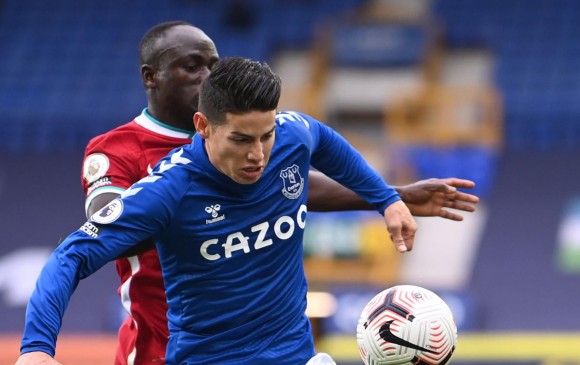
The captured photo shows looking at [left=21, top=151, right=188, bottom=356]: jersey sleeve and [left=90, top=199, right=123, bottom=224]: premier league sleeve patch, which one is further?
[left=90, top=199, right=123, bottom=224]: premier league sleeve patch

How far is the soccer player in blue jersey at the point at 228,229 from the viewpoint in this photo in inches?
159

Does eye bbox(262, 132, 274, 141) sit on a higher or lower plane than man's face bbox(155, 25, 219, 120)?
lower

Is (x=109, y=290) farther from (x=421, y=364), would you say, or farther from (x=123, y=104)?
(x=421, y=364)

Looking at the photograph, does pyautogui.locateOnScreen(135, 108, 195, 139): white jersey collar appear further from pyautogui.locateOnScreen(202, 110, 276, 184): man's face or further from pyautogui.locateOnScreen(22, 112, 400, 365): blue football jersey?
pyautogui.locateOnScreen(202, 110, 276, 184): man's face

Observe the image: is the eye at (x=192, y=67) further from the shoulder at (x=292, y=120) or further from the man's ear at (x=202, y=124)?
the man's ear at (x=202, y=124)

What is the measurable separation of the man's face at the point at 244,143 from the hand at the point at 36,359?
92 centimetres

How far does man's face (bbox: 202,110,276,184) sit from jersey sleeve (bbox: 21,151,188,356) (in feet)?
0.52

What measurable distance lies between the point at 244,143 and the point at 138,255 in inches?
33.8

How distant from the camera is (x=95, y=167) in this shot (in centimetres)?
472

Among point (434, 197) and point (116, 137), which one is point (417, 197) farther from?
point (116, 137)

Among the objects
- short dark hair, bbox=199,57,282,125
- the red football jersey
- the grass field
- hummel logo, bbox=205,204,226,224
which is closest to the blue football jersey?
hummel logo, bbox=205,204,226,224

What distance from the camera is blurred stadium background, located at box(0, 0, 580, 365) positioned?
1305 centimetres

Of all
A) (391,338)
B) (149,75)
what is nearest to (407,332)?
(391,338)

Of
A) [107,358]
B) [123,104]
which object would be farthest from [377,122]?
[107,358]
